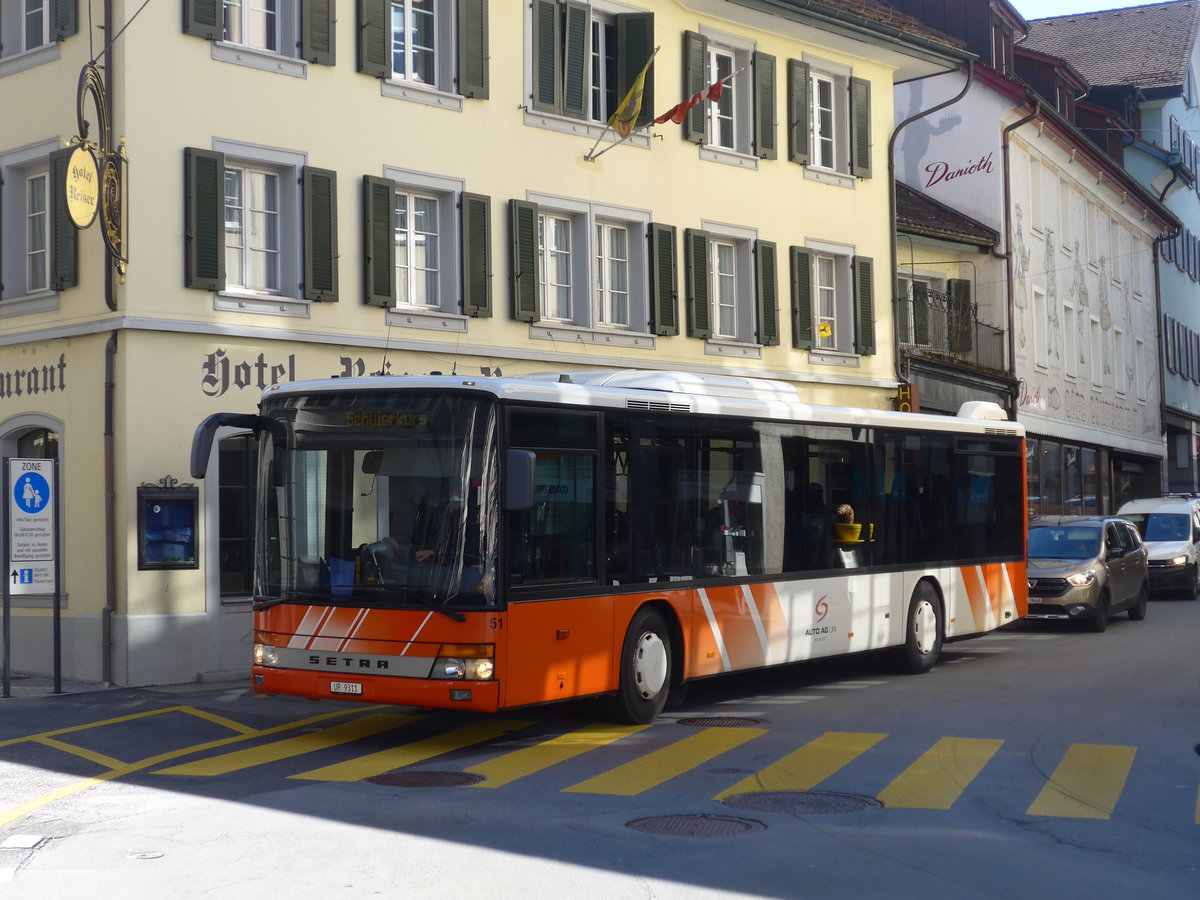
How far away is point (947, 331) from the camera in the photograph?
31.7 meters

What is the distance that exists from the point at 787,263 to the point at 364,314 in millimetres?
8780

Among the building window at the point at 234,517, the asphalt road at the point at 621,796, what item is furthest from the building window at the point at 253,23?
the asphalt road at the point at 621,796

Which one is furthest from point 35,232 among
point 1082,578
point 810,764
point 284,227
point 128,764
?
point 1082,578

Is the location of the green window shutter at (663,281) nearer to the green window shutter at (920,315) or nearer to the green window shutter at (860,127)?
the green window shutter at (860,127)

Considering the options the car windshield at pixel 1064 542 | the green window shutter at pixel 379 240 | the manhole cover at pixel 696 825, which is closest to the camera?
the manhole cover at pixel 696 825

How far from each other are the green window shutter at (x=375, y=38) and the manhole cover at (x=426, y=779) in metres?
11.2

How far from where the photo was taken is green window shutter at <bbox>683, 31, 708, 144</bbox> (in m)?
23.5

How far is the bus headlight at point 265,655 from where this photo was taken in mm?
11844

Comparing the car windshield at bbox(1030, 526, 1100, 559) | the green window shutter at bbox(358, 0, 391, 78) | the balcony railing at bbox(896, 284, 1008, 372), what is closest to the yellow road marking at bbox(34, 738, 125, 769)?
the green window shutter at bbox(358, 0, 391, 78)

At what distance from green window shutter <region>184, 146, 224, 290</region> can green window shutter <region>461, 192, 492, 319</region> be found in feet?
11.8

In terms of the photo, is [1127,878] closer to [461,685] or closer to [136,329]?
[461,685]

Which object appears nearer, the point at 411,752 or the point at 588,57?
the point at 411,752

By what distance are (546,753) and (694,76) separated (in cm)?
1458

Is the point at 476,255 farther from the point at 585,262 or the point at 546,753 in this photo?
the point at 546,753
